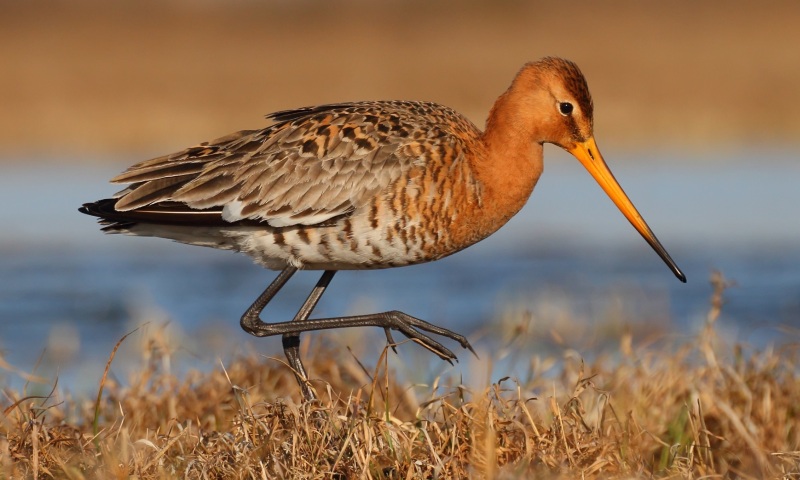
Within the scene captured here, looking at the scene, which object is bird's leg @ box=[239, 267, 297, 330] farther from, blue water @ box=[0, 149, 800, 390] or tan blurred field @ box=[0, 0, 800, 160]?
tan blurred field @ box=[0, 0, 800, 160]

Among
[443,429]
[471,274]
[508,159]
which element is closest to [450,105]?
[471,274]

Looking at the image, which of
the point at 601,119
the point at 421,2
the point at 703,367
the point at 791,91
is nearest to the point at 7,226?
the point at 601,119

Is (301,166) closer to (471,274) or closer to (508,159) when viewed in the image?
(508,159)

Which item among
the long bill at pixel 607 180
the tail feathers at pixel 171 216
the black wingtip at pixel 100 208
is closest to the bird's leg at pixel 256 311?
the tail feathers at pixel 171 216

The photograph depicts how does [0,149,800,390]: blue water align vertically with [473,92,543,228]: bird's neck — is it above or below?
below

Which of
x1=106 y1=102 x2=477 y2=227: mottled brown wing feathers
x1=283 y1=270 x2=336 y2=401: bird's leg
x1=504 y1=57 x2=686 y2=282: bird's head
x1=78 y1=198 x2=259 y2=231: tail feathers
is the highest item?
x1=504 y1=57 x2=686 y2=282: bird's head

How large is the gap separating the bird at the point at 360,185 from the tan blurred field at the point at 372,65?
9785 millimetres

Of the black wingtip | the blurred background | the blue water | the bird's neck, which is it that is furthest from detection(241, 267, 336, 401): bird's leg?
the blue water

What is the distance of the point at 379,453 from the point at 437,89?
13.0 metres

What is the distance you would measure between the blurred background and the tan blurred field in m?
0.04

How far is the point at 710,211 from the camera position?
529 inches

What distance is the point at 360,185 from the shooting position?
18.2ft

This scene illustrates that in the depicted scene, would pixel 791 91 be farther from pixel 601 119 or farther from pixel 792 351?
pixel 792 351

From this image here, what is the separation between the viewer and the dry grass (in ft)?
14.1
